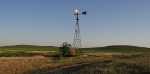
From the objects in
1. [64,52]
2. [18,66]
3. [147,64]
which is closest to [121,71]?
[147,64]

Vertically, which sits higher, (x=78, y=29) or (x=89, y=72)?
(x=78, y=29)

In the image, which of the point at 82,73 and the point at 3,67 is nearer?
the point at 82,73

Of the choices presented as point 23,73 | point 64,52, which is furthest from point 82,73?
point 64,52

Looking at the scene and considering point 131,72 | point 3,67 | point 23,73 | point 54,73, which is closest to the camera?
point 131,72

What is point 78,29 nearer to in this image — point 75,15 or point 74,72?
point 75,15

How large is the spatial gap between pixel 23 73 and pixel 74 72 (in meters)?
9.30

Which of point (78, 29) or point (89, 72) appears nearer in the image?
point (89, 72)

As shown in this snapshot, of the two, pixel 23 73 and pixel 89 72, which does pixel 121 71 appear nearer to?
pixel 89 72

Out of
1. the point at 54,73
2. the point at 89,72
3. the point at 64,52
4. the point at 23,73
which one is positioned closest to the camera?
the point at 89,72

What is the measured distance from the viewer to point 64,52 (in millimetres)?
62188

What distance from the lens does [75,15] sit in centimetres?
6481

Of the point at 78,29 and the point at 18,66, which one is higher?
the point at 78,29

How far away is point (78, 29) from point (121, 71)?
39.9m

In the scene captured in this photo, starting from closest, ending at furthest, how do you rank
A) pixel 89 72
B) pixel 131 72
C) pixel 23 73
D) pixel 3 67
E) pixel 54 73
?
pixel 131 72 < pixel 89 72 < pixel 54 73 < pixel 23 73 < pixel 3 67
